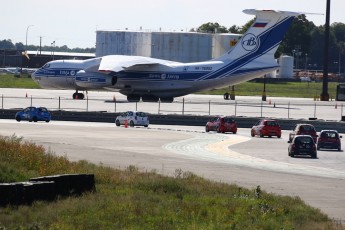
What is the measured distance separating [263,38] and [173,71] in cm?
965

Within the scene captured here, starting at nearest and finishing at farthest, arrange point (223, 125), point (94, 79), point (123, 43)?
point (223, 125)
point (94, 79)
point (123, 43)

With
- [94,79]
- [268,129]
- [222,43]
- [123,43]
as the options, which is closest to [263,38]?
[94,79]

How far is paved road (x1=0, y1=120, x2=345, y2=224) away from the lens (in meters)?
34.3

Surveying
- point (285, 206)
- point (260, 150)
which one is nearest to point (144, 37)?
point (260, 150)

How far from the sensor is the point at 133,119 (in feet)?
223

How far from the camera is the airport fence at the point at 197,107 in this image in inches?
3228

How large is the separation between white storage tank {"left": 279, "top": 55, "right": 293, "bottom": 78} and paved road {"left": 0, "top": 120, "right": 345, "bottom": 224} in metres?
115

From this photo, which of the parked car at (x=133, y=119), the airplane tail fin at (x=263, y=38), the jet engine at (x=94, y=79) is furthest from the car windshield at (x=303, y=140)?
the airplane tail fin at (x=263, y=38)

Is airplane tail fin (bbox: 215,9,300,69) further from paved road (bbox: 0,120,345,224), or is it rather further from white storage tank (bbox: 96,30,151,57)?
white storage tank (bbox: 96,30,151,57)

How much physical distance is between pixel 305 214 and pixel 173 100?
238ft

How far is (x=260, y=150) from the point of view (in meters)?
50.5

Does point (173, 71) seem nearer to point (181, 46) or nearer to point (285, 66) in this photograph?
point (181, 46)

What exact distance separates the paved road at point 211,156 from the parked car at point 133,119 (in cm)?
378

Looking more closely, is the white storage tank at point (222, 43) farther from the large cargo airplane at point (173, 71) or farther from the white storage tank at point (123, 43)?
the large cargo airplane at point (173, 71)
